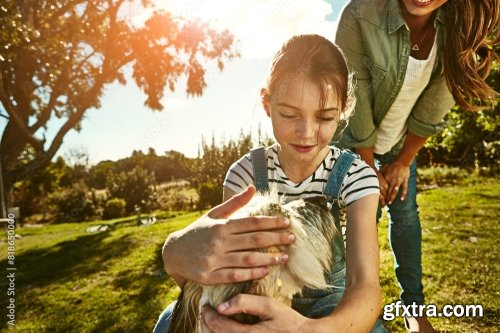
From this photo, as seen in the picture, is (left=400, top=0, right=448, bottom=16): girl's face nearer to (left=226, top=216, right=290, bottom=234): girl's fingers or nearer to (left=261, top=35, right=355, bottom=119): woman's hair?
(left=261, top=35, right=355, bottom=119): woman's hair

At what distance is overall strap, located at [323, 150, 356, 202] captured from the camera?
82.8 inches

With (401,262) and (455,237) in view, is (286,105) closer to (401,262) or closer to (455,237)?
(401,262)

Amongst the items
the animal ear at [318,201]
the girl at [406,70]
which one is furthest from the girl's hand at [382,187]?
the animal ear at [318,201]

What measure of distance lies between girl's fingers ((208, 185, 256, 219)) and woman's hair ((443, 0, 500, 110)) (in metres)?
1.79

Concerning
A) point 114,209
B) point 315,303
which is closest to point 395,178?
point 315,303

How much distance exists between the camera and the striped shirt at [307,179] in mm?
2008

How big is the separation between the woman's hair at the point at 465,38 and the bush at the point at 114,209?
50.3 feet

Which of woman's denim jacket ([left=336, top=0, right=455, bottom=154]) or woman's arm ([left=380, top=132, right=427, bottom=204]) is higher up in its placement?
woman's denim jacket ([left=336, top=0, right=455, bottom=154])

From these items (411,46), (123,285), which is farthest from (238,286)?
(123,285)

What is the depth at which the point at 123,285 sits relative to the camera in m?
6.08

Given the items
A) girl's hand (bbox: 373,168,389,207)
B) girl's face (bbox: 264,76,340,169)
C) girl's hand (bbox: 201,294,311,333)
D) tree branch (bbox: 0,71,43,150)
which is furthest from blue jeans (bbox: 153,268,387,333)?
tree branch (bbox: 0,71,43,150)

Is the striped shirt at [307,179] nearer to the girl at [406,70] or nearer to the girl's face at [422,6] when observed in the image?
the girl at [406,70]

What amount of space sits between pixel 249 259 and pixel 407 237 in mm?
2228

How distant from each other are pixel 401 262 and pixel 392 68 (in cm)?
157
